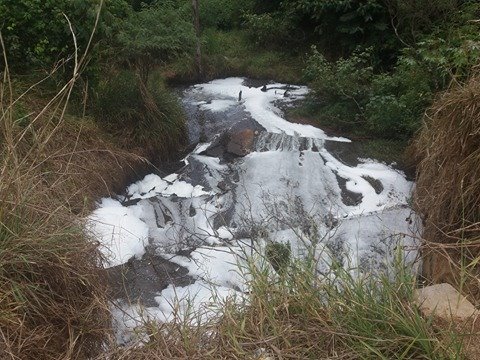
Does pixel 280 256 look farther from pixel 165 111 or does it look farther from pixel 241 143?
pixel 165 111

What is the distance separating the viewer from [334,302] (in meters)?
2.99

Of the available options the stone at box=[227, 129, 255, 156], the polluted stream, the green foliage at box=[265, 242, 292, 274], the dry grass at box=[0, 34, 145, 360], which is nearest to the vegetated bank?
the dry grass at box=[0, 34, 145, 360]

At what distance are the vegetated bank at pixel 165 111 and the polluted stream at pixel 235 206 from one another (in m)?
0.41

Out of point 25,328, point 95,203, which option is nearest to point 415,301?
point 25,328

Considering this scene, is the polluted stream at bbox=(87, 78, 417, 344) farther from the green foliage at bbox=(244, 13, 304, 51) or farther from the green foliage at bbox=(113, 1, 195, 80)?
the green foliage at bbox=(244, 13, 304, 51)

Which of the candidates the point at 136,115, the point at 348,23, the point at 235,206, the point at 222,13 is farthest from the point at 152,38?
the point at 222,13

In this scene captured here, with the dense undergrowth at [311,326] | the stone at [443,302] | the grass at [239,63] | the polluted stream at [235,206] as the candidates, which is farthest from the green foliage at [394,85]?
the dense undergrowth at [311,326]

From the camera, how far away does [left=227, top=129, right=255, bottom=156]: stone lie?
26.3 feet

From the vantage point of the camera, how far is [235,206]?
676 cm

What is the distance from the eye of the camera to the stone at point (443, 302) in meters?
2.99

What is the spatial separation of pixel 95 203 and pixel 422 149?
3386 millimetres

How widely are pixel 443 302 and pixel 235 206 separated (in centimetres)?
379

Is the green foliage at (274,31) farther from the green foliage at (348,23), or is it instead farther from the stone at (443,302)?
the stone at (443,302)

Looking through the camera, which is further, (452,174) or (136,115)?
(136,115)
